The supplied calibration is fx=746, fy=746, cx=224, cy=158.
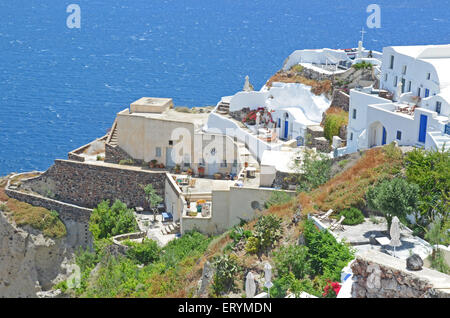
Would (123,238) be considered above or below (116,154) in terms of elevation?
below

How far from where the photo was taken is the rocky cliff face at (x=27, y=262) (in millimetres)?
54219

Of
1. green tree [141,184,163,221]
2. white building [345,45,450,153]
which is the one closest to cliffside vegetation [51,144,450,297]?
white building [345,45,450,153]

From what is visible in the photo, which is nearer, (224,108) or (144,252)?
(144,252)

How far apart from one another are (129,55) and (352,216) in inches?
4257

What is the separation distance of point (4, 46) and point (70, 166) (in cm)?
9461

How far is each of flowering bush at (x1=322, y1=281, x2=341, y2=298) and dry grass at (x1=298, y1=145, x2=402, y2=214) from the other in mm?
8978

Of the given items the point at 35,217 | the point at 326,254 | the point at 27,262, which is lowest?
the point at 27,262

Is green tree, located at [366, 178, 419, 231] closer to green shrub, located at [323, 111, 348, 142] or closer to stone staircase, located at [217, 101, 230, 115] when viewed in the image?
green shrub, located at [323, 111, 348, 142]

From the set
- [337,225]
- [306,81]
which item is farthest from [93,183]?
[337,225]

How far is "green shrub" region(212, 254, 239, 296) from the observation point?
32812 millimetres

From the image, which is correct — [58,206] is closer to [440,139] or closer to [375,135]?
[375,135]

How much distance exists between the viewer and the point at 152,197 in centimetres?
5425

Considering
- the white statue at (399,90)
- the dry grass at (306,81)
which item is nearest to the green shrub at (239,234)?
the white statue at (399,90)

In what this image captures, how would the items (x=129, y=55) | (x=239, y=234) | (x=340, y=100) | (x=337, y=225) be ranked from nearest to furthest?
(x=337, y=225) < (x=239, y=234) < (x=340, y=100) < (x=129, y=55)
